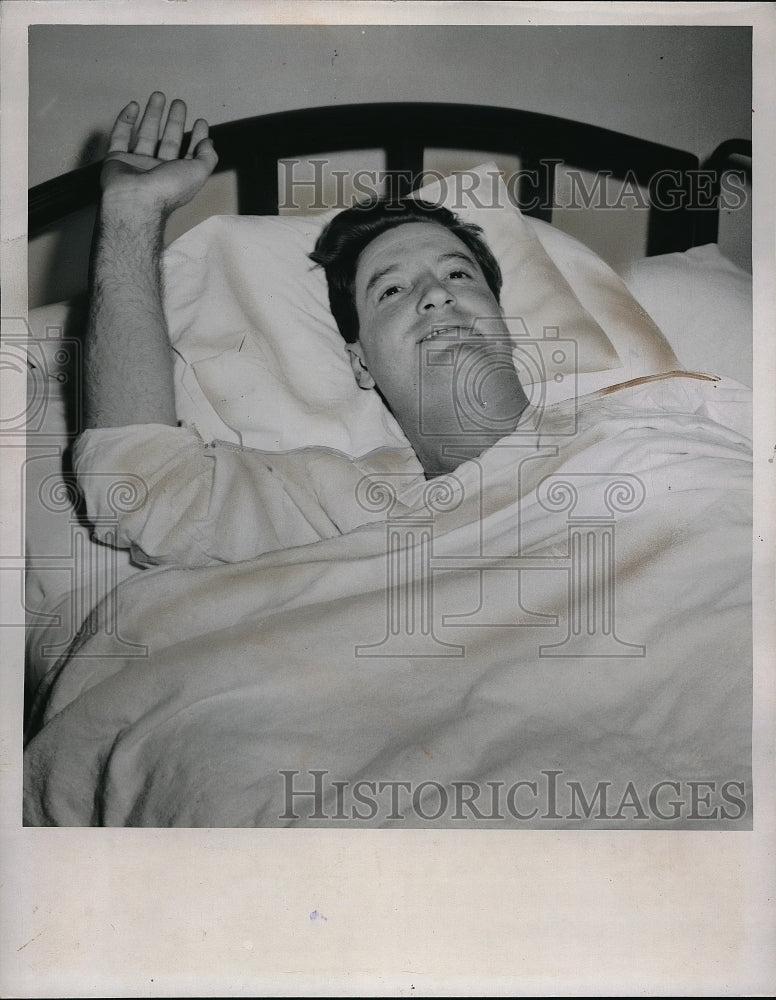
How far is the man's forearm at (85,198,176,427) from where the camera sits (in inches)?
51.8

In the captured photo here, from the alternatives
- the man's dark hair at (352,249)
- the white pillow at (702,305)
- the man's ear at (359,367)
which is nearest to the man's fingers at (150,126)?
the man's dark hair at (352,249)

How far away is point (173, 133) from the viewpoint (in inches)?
54.1

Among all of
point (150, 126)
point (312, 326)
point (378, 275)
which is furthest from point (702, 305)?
point (150, 126)

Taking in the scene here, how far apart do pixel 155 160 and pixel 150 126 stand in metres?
0.06

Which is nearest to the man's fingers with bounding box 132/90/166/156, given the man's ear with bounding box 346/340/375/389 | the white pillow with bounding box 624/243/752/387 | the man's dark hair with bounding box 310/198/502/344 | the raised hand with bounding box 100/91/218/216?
the raised hand with bounding box 100/91/218/216

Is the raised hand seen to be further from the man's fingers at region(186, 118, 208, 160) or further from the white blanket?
the white blanket

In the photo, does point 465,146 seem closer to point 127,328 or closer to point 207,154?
point 207,154

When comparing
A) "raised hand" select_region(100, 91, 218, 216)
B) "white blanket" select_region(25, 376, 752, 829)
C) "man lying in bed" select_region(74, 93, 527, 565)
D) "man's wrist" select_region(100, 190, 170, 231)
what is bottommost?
"white blanket" select_region(25, 376, 752, 829)

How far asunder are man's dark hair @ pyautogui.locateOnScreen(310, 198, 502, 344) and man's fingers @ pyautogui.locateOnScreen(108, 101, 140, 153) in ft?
1.19

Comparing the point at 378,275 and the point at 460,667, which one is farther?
the point at 378,275

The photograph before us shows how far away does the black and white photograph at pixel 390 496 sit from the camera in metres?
1.25

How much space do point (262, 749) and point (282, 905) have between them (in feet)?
0.84

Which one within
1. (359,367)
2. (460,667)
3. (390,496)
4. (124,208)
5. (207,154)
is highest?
(207,154)

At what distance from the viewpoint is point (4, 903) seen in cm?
129
